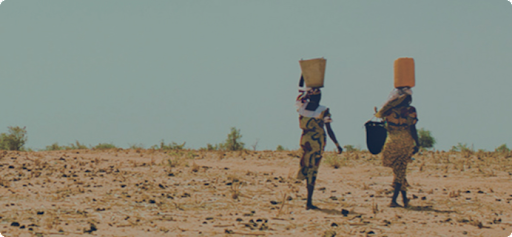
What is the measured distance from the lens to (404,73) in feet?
34.8

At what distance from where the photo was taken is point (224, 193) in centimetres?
1206

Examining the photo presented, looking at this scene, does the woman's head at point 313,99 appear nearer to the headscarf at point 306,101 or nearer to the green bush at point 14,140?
the headscarf at point 306,101

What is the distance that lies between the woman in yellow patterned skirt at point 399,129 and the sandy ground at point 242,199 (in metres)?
0.88

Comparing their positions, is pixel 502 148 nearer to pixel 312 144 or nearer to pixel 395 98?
pixel 395 98

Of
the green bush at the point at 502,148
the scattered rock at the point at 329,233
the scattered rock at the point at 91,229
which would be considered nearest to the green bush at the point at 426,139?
the green bush at the point at 502,148

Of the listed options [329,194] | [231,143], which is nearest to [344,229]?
[329,194]

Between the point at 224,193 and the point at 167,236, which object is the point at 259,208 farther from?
the point at 167,236

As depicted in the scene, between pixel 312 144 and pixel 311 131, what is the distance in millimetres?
239

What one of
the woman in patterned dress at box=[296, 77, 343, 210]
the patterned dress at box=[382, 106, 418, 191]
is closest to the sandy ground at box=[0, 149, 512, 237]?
the woman in patterned dress at box=[296, 77, 343, 210]

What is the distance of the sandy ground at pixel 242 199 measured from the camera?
8984 millimetres

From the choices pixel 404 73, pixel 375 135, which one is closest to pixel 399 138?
pixel 375 135

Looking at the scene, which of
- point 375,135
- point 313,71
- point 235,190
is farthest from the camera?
point 235,190

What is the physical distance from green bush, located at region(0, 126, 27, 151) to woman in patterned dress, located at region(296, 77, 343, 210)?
1725 cm

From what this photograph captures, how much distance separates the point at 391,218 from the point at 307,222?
5.06ft
